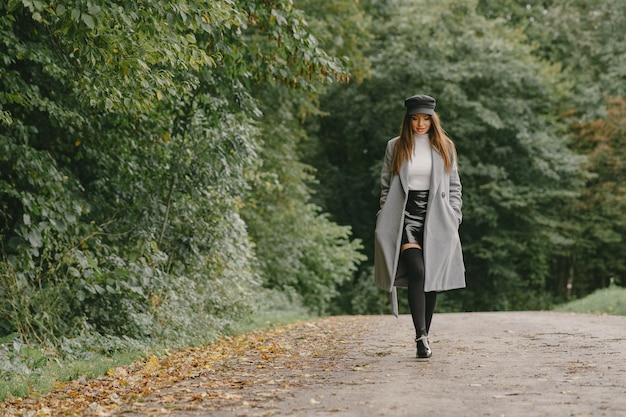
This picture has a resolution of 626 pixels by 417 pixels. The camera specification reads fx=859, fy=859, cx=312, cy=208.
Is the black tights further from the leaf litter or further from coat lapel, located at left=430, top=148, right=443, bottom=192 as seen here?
the leaf litter

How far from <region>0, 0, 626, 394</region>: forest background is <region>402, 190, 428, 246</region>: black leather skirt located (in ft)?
7.35

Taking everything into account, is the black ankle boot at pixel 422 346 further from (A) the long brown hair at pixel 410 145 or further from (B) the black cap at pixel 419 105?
(B) the black cap at pixel 419 105

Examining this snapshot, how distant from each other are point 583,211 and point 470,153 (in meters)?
4.23

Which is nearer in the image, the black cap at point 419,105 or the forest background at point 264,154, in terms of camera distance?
the black cap at point 419,105

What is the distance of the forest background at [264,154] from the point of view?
8156mm

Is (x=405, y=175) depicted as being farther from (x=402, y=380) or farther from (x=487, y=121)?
(x=487, y=121)

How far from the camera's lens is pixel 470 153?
27938 millimetres

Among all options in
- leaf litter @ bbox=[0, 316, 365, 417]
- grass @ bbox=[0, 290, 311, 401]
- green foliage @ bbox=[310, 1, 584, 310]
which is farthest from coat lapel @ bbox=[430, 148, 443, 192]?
green foliage @ bbox=[310, 1, 584, 310]

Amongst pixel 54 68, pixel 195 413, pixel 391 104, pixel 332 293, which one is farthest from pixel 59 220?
pixel 391 104

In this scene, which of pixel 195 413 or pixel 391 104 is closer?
pixel 195 413

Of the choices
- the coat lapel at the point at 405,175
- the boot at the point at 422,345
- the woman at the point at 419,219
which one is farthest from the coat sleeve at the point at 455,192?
the boot at the point at 422,345

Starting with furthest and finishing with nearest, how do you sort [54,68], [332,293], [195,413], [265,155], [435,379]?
1. [332,293]
2. [265,155]
3. [54,68]
4. [435,379]
5. [195,413]

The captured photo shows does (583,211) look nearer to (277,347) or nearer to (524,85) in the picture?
(524,85)

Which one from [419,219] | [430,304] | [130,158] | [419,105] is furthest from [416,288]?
[130,158]
